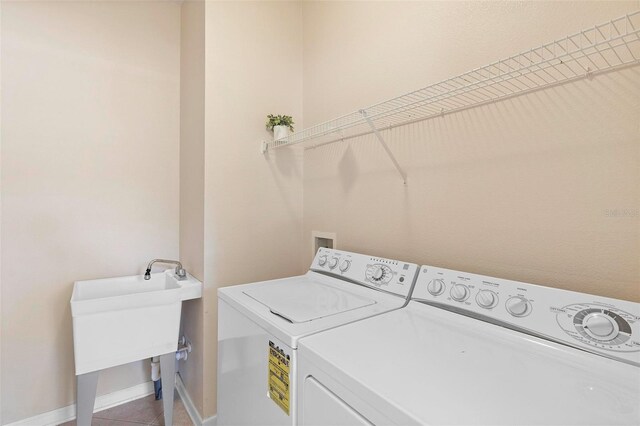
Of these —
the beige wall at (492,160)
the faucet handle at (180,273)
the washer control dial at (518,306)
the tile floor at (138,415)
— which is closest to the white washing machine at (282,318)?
the beige wall at (492,160)

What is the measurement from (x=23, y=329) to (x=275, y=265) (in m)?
1.43

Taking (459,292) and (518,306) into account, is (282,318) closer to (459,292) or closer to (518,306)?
(459,292)

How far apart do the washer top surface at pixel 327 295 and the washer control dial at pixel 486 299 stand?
0.26 m

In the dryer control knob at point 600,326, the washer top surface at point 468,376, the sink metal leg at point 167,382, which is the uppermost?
the dryer control knob at point 600,326

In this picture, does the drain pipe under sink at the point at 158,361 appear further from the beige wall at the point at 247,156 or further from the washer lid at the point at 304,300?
the washer lid at the point at 304,300

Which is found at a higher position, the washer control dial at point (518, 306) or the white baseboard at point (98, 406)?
the washer control dial at point (518, 306)

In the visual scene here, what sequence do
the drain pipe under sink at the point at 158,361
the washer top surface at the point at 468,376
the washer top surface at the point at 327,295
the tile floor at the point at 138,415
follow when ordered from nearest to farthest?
the washer top surface at the point at 468,376 < the washer top surface at the point at 327,295 < the tile floor at the point at 138,415 < the drain pipe under sink at the point at 158,361

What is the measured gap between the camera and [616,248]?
853 mm

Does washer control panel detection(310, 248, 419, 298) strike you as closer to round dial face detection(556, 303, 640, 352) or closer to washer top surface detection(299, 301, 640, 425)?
washer top surface detection(299, 301, 640, 425)

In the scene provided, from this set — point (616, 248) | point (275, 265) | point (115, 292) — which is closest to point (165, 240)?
point (115, 292)

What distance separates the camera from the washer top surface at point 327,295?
981mm

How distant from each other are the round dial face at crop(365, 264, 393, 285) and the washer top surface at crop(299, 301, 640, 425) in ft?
1.12

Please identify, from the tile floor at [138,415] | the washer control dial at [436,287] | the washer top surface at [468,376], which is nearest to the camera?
the washer top surface at [468,376]

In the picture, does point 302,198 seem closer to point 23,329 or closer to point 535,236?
point 535,236
